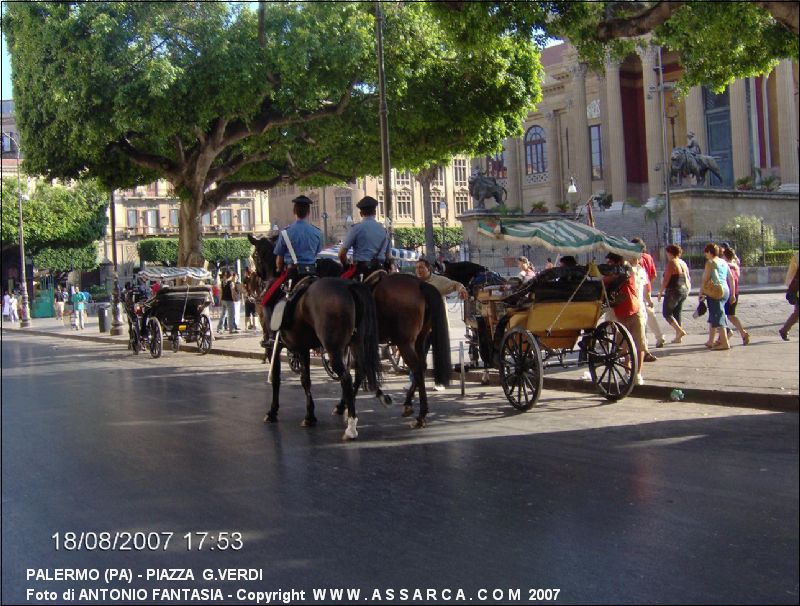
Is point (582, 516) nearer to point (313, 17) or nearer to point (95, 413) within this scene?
point (95, 413)

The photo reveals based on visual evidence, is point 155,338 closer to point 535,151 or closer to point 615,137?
point 615,137

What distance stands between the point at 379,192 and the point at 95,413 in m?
82.6

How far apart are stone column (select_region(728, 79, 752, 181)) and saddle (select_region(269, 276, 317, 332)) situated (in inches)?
1847

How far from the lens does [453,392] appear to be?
1291 cm

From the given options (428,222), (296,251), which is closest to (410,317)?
(296,251)

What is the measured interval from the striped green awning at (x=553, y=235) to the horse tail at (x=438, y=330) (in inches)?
59.2

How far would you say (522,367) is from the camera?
10.8 meters

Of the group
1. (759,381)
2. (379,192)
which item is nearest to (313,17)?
(759,381)

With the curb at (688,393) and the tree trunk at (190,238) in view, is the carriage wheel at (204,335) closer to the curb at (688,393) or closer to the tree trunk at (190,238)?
the tree trunk at (190,238)

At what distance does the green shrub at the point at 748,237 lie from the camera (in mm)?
34531

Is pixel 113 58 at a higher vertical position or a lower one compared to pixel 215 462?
higher

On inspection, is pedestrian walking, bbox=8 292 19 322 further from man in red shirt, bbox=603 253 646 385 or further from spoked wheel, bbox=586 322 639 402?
spoked wheel, bbox=586 322 639 402

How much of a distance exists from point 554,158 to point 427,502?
65630mm

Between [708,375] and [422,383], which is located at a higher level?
[422,383]
